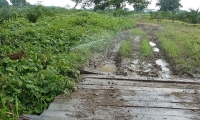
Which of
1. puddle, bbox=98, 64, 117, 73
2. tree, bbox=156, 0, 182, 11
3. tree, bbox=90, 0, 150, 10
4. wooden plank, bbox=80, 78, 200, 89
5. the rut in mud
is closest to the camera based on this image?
wooden plank, bbox=80, 78, 200, 89

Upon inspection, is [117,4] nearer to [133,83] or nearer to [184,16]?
[184,16]

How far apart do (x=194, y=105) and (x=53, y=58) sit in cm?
290

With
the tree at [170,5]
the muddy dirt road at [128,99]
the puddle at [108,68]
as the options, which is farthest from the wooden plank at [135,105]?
the tree at [170,5]

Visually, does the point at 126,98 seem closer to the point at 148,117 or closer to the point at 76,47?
the point at 148,117

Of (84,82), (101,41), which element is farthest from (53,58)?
(101,41)

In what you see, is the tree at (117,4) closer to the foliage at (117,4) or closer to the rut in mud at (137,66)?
the foliage at (117,4)

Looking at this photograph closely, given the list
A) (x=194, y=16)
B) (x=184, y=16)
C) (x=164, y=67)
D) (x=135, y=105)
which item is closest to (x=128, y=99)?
(x=135, y=105)

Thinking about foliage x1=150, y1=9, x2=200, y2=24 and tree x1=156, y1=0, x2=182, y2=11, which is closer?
foliage x1=150, y1=9, x2=200, y2=24

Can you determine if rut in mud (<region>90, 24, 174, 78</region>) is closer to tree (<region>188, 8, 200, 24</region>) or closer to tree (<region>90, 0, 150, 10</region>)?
tree (<region>188, 8, 200, 24</region>)

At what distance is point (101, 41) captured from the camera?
9.00 m

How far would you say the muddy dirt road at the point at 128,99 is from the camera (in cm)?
341

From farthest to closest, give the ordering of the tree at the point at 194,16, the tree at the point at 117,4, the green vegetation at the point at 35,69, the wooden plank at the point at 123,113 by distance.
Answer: the tree at the point at 117,4
the tree at the point at 194,16
the green vegetation at the point at 35,69
the wooden plank at the point at 123,113

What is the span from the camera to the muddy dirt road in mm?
3410

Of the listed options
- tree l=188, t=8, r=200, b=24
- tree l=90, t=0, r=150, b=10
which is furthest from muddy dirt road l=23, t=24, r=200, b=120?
tree l=90, t=0, r=150, b=10
